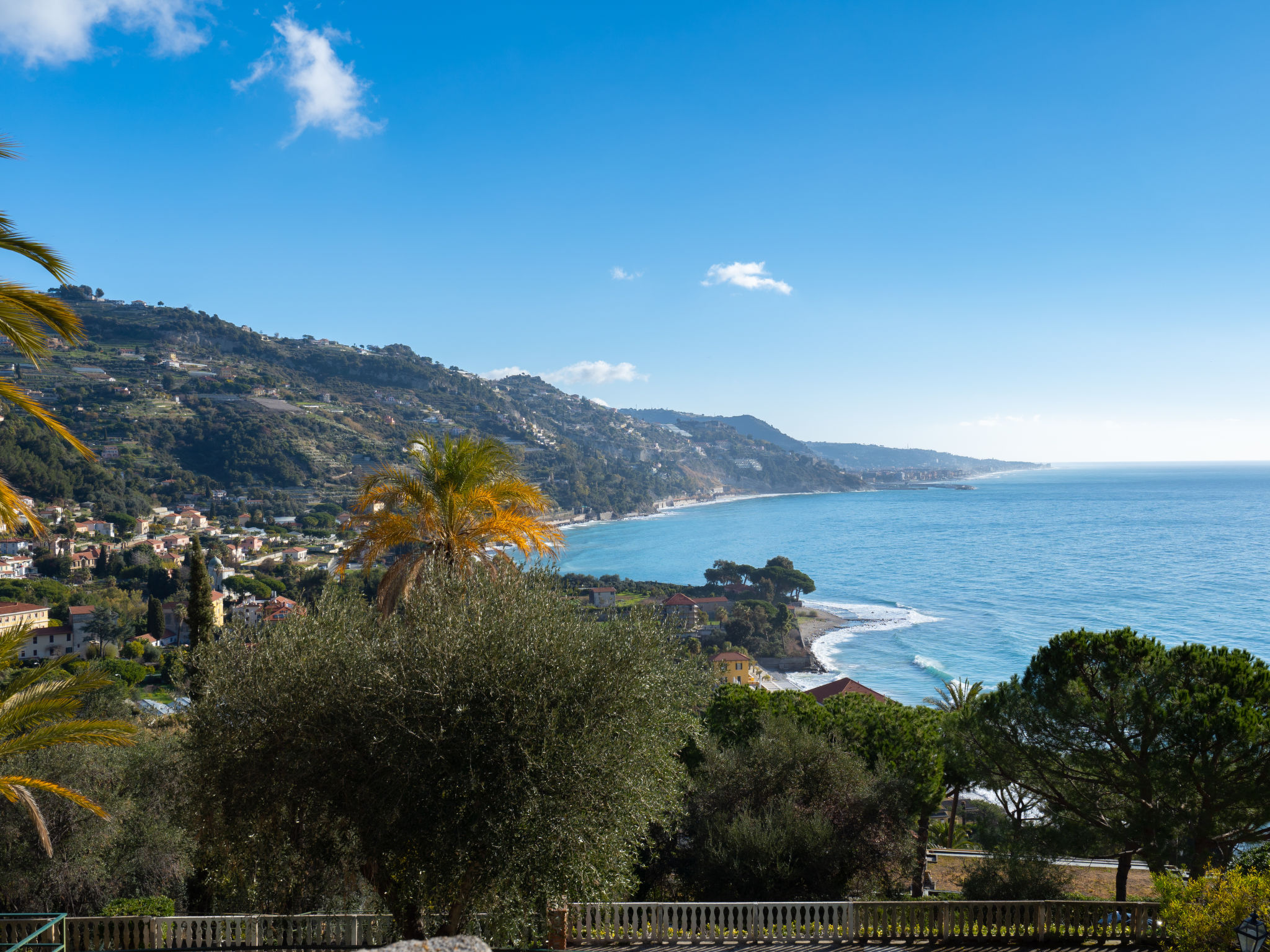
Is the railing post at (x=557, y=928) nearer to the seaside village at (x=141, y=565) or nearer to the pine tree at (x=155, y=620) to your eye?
the seaside village at (x=141, y=565)

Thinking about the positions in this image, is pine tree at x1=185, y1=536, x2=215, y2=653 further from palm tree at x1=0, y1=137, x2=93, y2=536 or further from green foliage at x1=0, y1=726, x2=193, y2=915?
palm tree at x1=0, y1=137, x2=93, y2=536

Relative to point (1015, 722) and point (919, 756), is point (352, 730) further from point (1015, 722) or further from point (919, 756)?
point (919, 756)

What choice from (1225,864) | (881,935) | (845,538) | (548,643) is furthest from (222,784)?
(845,538)

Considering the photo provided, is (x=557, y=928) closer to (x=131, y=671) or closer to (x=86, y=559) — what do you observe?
(x=131, y=671)

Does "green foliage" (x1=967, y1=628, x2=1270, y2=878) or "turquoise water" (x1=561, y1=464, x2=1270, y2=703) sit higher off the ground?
"green foliage" (x1=967, y1=628, x2=1270, y2=878)

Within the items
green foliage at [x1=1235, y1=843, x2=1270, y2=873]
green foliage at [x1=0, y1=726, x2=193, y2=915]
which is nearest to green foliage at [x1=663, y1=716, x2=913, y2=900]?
green foliage at [x1=1235, y1=843, x2=1270, y2=873]
